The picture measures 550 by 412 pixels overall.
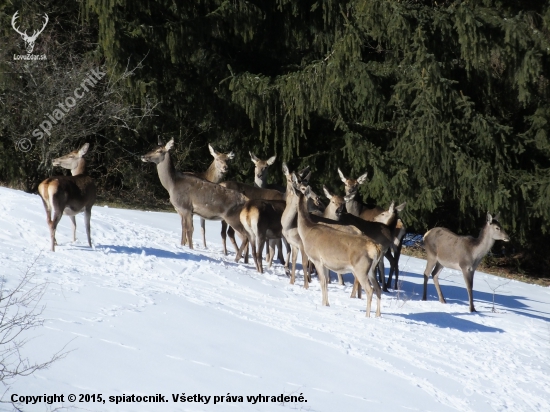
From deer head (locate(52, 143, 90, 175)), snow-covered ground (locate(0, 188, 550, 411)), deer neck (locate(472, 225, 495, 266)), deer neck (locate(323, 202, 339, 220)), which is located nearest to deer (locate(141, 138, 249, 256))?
snow-covered ground (locate(0, 188, 550, 411))

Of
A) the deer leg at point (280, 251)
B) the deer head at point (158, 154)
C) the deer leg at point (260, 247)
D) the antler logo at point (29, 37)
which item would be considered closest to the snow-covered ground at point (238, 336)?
the deer leg at point (260, 247)

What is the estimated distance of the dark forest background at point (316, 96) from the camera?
2031cm

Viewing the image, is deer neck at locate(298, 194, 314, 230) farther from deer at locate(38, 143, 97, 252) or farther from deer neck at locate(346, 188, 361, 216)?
deer neck at locate(346, 188, 361, 216)

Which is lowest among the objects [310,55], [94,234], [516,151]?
[94,234]

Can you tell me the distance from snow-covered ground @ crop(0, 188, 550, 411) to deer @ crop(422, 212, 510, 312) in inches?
21.3

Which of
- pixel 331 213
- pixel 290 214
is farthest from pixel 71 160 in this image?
pixel 331 213

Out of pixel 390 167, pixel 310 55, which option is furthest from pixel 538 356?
pixel 310 55

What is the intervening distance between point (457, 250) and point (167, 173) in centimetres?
541

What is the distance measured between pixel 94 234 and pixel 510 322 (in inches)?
271

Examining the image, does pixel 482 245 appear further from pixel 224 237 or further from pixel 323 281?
pixel 224 237

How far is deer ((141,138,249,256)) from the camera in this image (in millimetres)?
15531

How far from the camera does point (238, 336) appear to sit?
10.3 m

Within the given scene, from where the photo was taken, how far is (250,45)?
23.3m

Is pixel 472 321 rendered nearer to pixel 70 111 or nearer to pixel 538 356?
pixel 538 356
